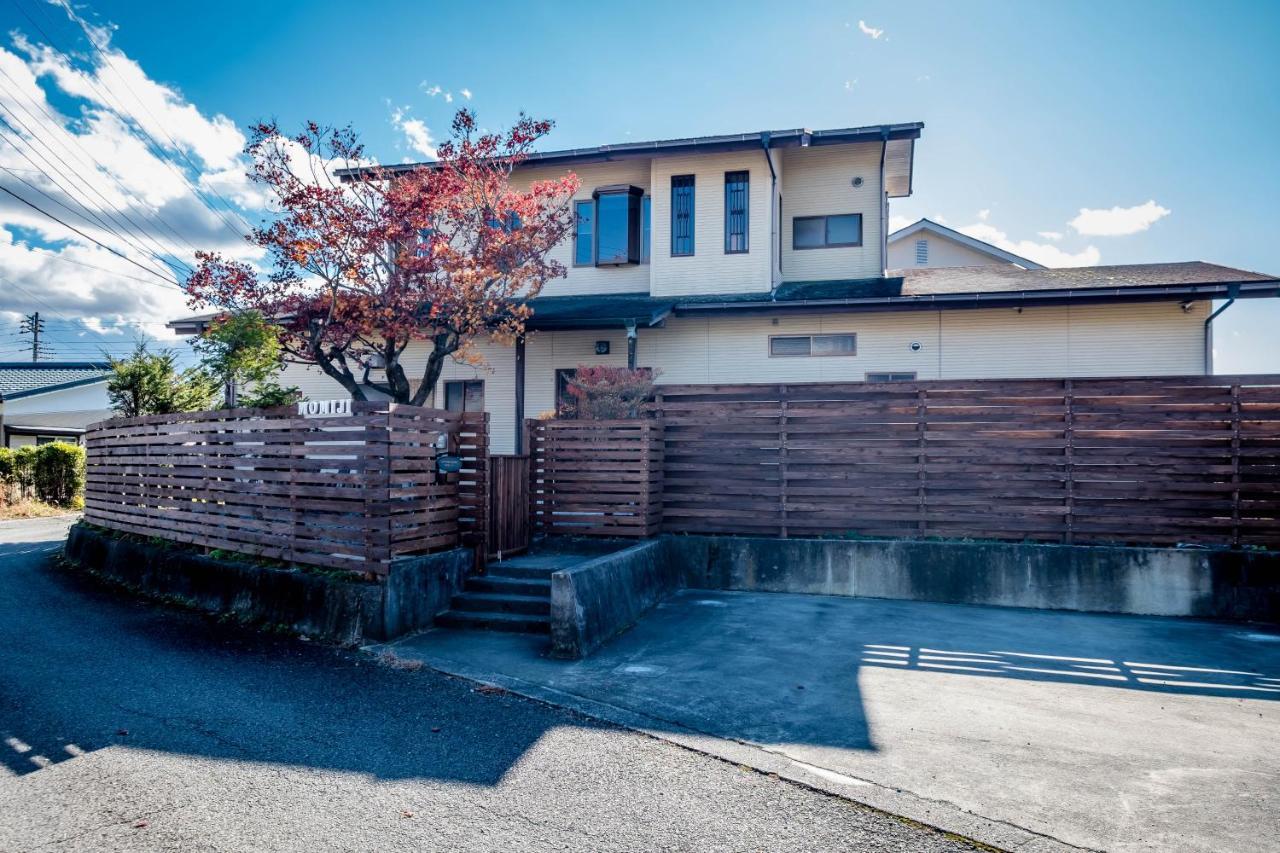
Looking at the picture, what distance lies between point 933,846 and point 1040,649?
410 cm

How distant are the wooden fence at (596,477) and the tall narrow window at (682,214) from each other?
6981 mm

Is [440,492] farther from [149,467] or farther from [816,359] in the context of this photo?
[816,359]

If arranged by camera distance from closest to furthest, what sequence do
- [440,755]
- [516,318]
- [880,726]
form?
[440,755] → [880,726] → [516,318]

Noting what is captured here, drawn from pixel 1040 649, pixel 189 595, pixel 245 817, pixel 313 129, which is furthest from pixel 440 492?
pixel 313 129

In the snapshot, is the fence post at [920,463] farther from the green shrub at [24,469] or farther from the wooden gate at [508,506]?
the green shrub at [24,469]

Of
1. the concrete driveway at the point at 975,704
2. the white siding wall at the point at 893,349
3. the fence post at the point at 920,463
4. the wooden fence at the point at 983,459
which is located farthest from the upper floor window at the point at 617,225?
the concrete driveway at the point at 975,704

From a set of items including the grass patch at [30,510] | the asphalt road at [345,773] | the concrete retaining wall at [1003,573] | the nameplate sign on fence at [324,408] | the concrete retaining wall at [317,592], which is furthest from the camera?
the grass patch at [30,510]

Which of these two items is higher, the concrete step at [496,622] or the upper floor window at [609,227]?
the upper floor window at [609,227]

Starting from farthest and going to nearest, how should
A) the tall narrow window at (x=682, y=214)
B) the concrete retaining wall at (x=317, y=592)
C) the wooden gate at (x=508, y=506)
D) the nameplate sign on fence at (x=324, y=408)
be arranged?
the tall narrow window at (x=682, y=214) → the wooden gate at (x=508, y=506) → the nameplate sign on fence at (x=324, y=408) → the concrete retaining wall at (x=317, y=592)

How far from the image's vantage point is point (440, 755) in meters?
4.61

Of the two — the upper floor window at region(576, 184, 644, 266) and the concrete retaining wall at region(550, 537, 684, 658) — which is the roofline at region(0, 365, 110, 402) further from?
the concrete retaining wall at region(550, 537, 684, 658)

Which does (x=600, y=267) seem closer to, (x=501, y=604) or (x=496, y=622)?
(x=501, y=604)

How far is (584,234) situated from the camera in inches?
656

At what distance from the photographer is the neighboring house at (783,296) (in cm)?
1342
